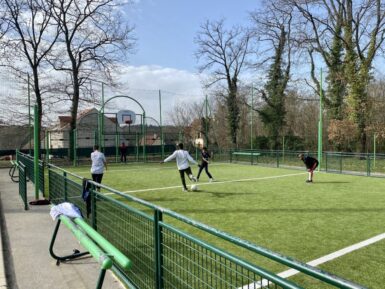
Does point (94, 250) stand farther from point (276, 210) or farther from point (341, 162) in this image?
point (341, 162)

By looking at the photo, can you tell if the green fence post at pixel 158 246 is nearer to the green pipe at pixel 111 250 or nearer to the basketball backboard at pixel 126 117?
the green pipe at pixel 111 250

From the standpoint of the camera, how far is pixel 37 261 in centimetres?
564

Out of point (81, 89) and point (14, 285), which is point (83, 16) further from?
point (14, 285)

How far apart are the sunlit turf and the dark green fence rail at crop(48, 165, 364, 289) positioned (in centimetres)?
117

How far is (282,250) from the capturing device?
6.33 metres

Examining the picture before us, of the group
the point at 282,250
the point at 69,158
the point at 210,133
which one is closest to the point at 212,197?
the point at 282,250

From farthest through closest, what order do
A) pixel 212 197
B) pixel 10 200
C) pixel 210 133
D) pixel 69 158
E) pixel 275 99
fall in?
pixel 210 133, pixel 275 99, pixel 69 158, pixel 212 197, pixel 10 200

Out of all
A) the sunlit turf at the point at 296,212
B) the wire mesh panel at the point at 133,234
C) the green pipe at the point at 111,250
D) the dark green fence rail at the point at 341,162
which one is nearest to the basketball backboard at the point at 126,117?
the dark green fence rail at the point at 341,162

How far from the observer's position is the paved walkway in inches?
190

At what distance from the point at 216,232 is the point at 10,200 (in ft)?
33.6

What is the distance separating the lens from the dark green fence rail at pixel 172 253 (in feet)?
7.74

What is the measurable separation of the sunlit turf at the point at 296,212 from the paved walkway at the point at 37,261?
2419 mm

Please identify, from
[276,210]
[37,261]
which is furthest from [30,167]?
[276,210]

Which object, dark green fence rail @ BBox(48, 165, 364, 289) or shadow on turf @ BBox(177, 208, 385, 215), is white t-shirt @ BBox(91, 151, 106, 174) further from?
dark green fence rail @ BBox(48, 165, 364, 289)
